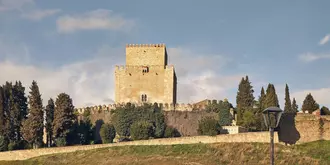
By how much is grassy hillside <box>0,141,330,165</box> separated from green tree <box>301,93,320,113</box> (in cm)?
960

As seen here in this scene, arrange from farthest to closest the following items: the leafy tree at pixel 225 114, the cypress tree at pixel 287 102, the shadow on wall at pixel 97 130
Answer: the shadow on wall at pixel 97 130, the cypress tree at pixel 287 102, the leafy tree at pixel 225 114

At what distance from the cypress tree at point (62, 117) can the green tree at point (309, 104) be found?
22.7 m

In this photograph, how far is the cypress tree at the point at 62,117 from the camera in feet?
157

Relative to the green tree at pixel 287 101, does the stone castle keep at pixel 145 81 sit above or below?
above

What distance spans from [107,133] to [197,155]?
1234 centimetres

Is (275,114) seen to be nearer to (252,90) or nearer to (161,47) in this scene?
(252,90)

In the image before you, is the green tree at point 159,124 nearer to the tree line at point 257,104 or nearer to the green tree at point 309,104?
the tree line at point 257,104

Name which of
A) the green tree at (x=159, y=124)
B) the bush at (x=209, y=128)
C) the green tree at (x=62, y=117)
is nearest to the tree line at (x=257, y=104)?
the bush at (x=209, y=128)

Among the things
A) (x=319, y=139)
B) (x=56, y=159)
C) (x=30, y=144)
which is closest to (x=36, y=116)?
(x=30, y=144)

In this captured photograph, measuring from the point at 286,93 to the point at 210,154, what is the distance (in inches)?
569

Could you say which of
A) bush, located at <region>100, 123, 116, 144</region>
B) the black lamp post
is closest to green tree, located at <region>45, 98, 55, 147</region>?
bush, located at <region>100, 123, 116, 144</region>

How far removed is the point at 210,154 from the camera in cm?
3991

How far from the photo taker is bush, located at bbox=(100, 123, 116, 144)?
4897cm

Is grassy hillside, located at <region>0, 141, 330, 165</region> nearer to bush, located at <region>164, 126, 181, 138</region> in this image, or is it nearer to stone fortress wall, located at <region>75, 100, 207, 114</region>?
bush, located at <region>164, 126, 181, 138</region>
